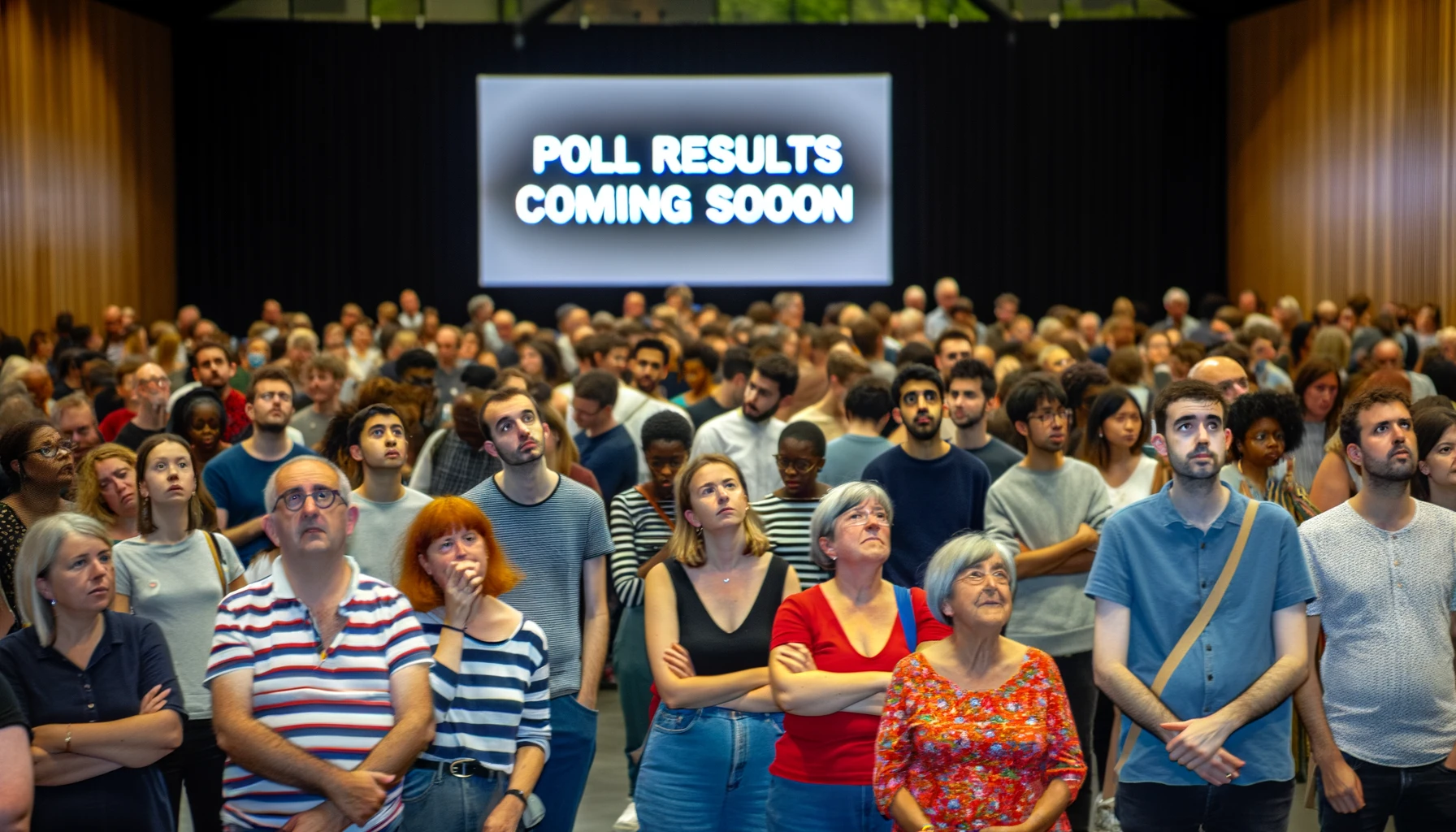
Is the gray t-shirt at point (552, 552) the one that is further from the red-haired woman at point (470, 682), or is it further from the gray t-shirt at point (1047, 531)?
the gray t-shirt at point (1047, 531)

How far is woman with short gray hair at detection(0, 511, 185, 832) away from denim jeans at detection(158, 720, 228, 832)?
0.70m

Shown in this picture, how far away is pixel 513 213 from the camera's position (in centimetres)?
1945

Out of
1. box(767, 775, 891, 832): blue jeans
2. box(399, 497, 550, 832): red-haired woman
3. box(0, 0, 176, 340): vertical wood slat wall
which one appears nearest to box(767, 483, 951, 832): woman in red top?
box(767, 775, 891, 832): blue jeans

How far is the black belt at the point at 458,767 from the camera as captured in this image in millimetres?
3697

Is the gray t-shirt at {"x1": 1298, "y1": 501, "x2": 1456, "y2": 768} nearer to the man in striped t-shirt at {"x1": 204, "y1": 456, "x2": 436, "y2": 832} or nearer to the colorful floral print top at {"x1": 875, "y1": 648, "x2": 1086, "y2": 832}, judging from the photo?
the colorful floral print top at {"x1": 875, "y1": 648, "x2": 1086, "y2": 832}

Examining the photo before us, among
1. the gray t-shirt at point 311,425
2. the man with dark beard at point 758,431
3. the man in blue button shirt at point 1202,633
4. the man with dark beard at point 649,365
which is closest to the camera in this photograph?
the man in blue button shirt at point 1202,633

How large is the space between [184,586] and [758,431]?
2548 millimetres

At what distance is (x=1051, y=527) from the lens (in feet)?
17.4

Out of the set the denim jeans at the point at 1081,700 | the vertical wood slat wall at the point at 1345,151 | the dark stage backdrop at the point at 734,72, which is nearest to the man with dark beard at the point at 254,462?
the denim jeans at the point at 1081,700

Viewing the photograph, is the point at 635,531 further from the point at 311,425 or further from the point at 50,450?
the point at 311,425

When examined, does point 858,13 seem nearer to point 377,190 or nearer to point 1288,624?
point 377,190

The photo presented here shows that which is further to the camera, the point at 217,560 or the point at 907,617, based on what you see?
the point at 217,560

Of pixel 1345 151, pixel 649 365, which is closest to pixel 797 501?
pixel 649 365

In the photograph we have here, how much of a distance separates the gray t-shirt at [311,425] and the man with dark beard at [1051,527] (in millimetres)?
3595
